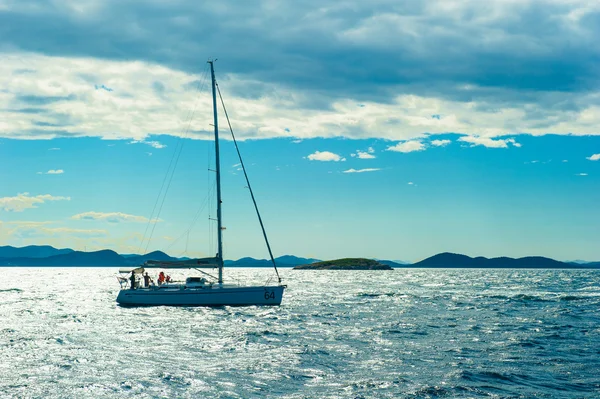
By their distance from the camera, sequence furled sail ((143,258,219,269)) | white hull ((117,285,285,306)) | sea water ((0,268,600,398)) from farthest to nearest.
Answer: furled sail ((143,258,219,269)) < white hull ((117,285,285,306)) < sea water ((0,268,600,398))

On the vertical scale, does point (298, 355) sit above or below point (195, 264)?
below

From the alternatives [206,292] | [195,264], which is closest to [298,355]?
[206,292]

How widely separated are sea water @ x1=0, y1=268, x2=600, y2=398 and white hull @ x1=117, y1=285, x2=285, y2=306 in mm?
2083

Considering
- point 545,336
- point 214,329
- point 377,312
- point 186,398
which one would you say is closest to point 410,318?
point 377,312

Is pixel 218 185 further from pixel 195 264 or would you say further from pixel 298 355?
pixel 298 355

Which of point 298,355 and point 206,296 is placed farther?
point 206,296

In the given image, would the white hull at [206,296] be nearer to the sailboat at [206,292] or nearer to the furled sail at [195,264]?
the sailboat at [206,292]

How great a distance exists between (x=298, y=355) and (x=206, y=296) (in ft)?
89.9

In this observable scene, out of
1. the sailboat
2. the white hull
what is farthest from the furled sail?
the white hull

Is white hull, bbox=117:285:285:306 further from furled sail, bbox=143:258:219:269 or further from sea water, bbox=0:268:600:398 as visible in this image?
furled sail, bbox=143:258:219:269

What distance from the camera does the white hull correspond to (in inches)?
2291

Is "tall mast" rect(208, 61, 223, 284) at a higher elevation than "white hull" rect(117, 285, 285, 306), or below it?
higher

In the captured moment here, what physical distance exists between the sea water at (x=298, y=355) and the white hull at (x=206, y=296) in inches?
82.0

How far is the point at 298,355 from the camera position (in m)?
32.4
